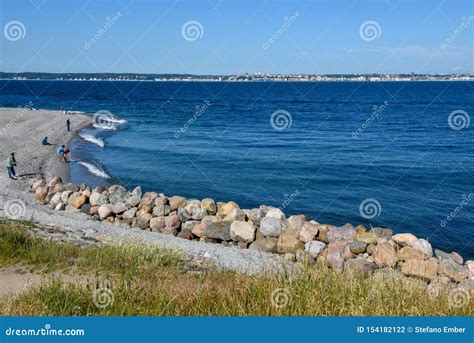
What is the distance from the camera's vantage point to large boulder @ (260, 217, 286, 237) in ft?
54.0

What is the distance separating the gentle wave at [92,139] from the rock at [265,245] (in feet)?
94.8

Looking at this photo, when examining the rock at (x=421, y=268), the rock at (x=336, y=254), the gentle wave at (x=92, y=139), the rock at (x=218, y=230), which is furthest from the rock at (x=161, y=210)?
the gentle wave at (x=92, y=139)

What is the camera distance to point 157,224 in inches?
717

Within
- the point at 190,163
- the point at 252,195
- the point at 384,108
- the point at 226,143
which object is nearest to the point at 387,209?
the point at 252,195

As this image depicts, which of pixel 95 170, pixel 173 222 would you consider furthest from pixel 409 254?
pixel 95 170

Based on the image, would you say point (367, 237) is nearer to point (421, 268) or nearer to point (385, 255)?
point (385, 255)

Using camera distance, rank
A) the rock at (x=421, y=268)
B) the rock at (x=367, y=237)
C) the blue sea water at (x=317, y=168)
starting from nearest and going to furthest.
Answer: the rock at (x=421, y=268) → the rock at (x=367, y=237) → the blue sea water at (x=317, y=168)

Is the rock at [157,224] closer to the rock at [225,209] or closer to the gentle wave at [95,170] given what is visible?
the rock at [225,209]

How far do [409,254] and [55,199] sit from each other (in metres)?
14.3

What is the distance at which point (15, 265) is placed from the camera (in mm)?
9734

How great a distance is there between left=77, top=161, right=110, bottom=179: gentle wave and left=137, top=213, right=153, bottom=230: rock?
11.2 meters

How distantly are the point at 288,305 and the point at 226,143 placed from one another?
1479 inches

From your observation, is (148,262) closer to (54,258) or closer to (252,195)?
(54,258)

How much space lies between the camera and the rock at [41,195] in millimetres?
21200
